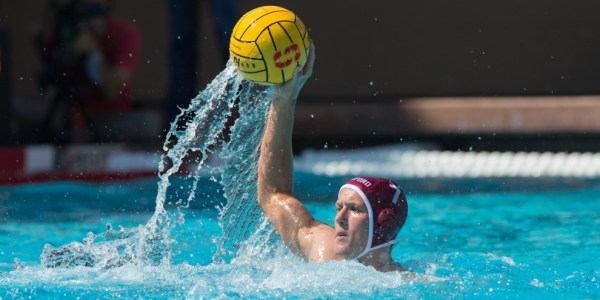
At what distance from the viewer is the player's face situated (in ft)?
Answer: 10.1

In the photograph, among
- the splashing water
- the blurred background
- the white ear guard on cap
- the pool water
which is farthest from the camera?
the blurred background

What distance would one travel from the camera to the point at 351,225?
10.2 feet

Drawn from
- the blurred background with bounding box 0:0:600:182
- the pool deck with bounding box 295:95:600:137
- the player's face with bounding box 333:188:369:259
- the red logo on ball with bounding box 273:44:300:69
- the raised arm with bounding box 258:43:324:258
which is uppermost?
the blurred background with bounding box 0:0:600:182

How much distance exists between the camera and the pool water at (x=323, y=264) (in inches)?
125

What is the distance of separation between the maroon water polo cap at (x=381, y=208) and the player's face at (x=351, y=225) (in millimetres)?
15

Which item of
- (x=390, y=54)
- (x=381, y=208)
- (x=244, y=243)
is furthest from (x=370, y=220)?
(x=390, y=54)

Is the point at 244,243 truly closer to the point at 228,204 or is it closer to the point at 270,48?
the point at 228,204

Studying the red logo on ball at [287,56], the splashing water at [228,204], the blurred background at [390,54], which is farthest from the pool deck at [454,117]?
the red logo on ball at [287,56]

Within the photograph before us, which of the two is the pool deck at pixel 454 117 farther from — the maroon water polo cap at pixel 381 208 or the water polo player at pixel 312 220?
the maroon water polo cap at pixel 381 208

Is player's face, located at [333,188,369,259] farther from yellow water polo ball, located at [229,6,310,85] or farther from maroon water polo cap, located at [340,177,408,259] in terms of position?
yellow water polo ball, located at [229,6,310,85]

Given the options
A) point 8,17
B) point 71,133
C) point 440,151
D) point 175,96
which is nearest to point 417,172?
point 440,151

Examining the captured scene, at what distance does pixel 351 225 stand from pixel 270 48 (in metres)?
0.63

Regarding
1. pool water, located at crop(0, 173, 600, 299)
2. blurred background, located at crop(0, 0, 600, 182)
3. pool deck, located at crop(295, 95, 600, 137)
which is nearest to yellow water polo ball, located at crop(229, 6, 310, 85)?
pool water, located at crop(0, 173, 600, 299)

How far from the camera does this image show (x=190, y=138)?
12.3 feet
